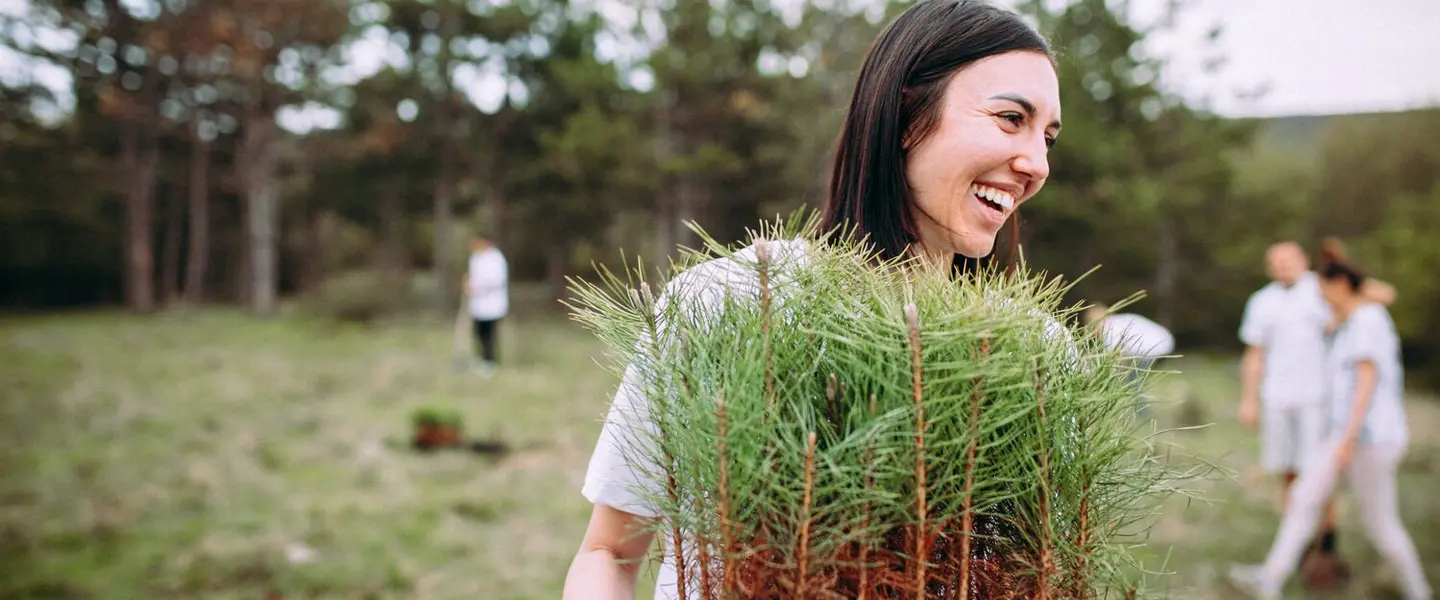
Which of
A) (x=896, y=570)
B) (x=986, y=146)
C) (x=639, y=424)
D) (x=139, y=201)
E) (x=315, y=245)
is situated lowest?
(x=896, y=570)

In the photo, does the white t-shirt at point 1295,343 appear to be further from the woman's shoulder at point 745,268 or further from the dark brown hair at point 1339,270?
the woman's shoulder at point 745,268

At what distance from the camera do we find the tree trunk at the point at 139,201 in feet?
72.0

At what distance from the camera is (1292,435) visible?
18.9 feet

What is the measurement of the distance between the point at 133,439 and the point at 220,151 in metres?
25.0

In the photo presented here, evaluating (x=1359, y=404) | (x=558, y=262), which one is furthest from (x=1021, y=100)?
(x=558, y=262)

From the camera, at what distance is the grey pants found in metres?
4.73

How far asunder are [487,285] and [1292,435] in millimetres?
9439

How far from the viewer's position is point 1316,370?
5586 mm

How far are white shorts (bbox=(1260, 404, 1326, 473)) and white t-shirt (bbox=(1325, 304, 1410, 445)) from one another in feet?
1.92

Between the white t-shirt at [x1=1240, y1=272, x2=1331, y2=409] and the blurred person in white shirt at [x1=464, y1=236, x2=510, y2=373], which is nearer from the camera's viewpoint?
the white t-shirt at [x1=1240, y1=272, x2=1331, y2=409]

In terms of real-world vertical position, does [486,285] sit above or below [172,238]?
below

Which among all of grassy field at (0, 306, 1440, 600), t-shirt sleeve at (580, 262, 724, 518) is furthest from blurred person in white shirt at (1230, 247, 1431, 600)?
t-shirt sleeve at (580, 262, 724, 518)

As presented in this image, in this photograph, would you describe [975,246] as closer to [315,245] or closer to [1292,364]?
[1292,364]

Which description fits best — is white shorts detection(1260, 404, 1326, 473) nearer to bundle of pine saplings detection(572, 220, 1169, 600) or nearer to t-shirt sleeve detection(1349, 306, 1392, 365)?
t-shirt sleeve detection(1349, 306, 1392, 365)
